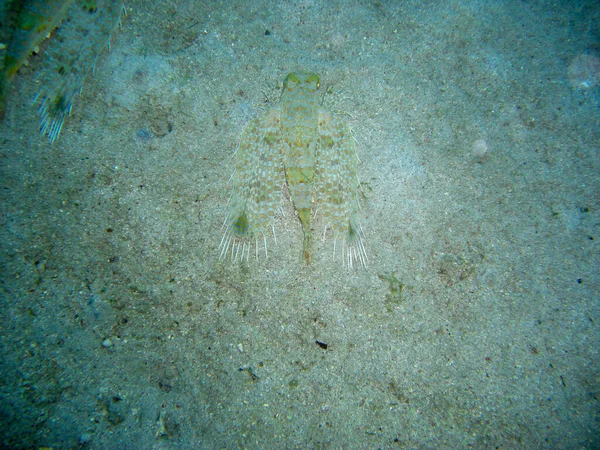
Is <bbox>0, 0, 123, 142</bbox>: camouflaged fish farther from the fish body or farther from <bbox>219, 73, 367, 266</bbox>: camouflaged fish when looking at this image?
<bbox>219, 73, 367, 266</bbox>: camouflaged fish

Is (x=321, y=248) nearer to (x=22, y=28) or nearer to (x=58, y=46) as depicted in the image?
(x=58, y=46)

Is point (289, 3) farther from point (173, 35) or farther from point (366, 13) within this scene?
point (173, 35)

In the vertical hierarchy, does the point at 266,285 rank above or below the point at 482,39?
below

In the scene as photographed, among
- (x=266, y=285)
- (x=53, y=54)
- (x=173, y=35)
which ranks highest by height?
(x=173, y=35)

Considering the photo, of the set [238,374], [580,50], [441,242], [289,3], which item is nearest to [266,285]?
[238,374]

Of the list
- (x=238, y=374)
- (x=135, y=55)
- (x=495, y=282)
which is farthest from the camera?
(x=135, y=55)

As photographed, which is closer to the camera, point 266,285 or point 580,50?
point 266,285

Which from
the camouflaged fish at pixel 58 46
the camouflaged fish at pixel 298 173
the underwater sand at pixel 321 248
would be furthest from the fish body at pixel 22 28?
the camouflaged fish at pixel 298 173
